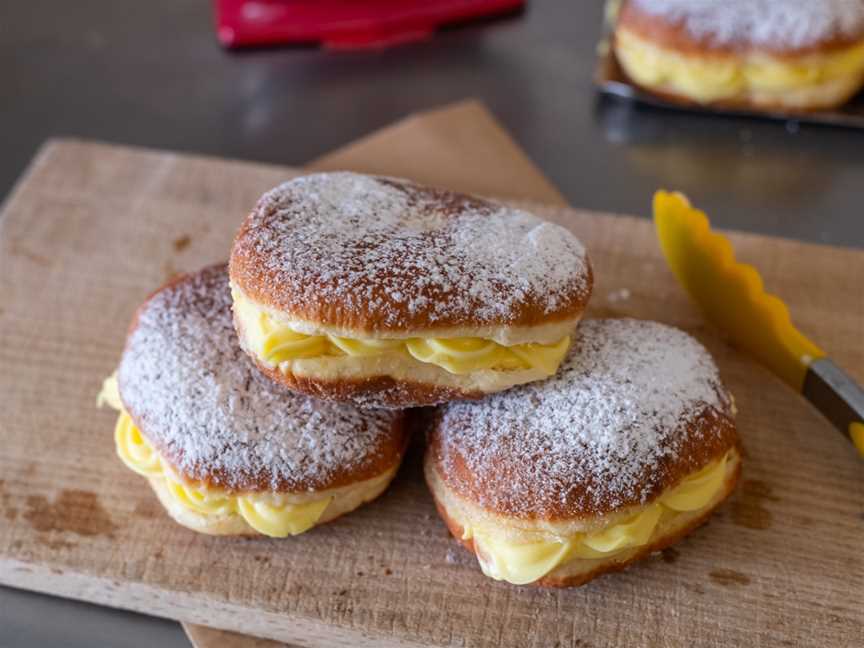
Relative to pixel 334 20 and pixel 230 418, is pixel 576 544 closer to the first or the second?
pixel 230 418

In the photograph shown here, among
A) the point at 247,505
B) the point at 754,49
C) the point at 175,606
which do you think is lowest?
the point at 175,606

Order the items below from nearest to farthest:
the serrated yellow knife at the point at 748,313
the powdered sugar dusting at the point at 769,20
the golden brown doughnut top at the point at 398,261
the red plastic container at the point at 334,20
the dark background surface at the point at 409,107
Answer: the golden brown doughnut top at the point at 398,261, the serrated yellow knife at the point at 748,313, the powdered sugar dusting at the point at 769,20, the dark background surface at the point at 409,107, the red plastic container at the point at 334,20

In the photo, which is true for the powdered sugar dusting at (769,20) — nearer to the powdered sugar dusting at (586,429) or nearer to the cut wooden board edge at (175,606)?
the powdered sugar dusting at (586,429)

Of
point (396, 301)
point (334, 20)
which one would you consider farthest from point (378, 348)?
point (334, 20)

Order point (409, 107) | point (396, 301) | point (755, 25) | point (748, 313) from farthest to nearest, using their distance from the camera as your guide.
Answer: point (409, 107), point (755, 25), point (748, 313), point (396, 301)

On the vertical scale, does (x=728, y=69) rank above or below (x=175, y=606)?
above

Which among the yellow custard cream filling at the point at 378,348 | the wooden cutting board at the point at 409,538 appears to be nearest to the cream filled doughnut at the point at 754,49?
the wooden cutting board at the point at 409,538

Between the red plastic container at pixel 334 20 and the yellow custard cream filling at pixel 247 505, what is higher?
the red plastic container at pixel 334 20
